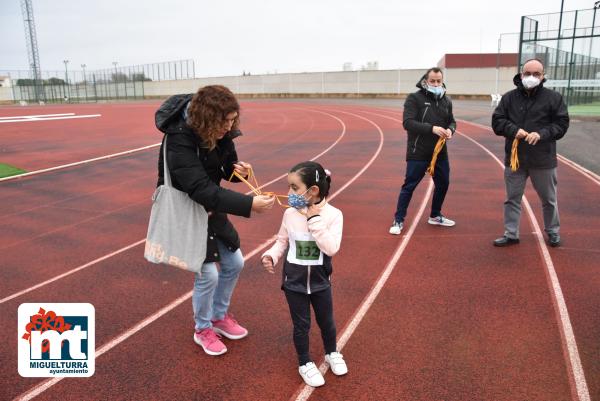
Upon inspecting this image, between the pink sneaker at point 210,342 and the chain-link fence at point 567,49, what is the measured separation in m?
19.8

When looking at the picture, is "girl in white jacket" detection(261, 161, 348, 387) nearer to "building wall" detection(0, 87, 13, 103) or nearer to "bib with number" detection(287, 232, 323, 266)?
"bib with number" detection(287, 232, 323, 266)

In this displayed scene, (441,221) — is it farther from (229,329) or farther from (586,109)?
(586,109)

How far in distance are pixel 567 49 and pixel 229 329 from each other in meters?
20.9

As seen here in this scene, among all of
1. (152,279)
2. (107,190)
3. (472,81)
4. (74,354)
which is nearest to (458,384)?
(74,354)

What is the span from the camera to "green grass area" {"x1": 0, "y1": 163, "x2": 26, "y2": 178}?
35.2 feet

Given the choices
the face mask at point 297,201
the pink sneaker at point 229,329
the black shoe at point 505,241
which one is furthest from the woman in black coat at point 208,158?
the black shoe at point 505,241

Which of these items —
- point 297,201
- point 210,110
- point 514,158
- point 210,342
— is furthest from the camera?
point 514,158

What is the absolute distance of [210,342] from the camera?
138 inches

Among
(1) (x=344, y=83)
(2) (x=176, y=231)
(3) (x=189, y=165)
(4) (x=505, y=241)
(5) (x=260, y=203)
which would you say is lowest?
(4) (x=505, y=241)

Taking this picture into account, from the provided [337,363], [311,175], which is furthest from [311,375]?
[311,175]

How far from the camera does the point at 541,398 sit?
2.95 metres

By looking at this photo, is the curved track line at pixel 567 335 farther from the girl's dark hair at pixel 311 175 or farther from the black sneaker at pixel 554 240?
the girl's dark hair at pixel 311 175

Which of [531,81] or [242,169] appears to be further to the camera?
[531,81]

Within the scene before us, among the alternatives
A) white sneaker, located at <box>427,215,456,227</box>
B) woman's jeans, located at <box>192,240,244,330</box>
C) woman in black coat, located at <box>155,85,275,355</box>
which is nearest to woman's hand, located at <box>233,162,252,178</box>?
woman in black coat, located at <box>155,85,275,355</box>
